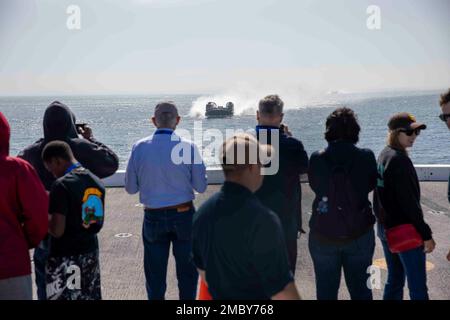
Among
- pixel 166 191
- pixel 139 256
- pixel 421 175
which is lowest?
pixel 139 256

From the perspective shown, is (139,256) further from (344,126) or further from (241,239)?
(241,239)

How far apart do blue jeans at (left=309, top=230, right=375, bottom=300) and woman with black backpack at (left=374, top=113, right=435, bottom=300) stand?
0.73 feet

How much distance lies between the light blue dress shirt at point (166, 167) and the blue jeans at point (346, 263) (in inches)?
49.3

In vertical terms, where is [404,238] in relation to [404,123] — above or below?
below

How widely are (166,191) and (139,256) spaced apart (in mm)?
2670

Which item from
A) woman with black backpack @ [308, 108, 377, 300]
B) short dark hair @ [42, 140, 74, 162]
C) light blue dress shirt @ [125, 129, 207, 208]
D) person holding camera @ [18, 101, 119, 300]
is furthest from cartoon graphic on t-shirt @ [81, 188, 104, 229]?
woman with black backpack @ [308, 108, 377, 300]

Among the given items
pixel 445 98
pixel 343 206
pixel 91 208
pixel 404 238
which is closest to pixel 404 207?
pixel 404 238

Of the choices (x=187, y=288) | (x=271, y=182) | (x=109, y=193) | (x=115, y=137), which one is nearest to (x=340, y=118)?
(x=271, y=182)

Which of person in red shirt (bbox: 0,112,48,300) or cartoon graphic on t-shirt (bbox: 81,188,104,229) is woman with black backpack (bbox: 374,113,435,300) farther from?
person in red shirt (bbox: 0,112,48,300)

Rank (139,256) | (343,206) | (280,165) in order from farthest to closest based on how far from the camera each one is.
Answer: (139,256)
(280,165)
(343,206)

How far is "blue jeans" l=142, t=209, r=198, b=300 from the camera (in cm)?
429

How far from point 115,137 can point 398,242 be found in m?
80.2

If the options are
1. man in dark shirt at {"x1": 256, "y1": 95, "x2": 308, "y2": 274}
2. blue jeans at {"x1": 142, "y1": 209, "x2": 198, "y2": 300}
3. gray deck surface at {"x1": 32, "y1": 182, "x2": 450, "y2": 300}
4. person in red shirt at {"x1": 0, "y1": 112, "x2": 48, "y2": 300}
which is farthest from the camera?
gray deck surface at {"x1": 32, "y1": 182, "x2": 450, "y2": 300}

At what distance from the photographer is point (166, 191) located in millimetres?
4301
